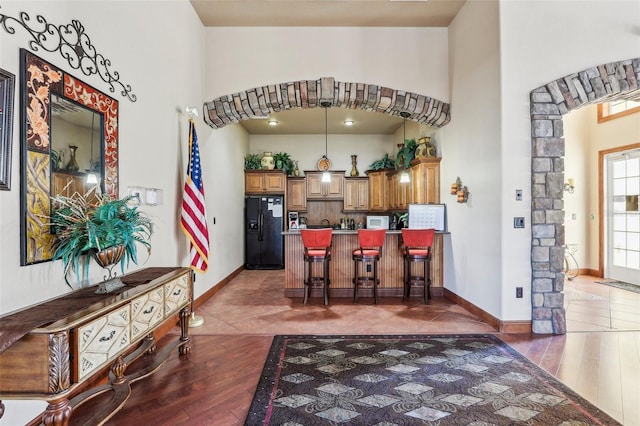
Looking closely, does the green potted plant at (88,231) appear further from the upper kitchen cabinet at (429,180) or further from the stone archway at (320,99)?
the upper kitchen cabinet at (429,180)

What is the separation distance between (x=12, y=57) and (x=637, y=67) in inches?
213

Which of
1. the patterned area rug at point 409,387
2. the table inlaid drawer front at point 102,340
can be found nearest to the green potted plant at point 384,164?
the patterned area rug at point 409,387

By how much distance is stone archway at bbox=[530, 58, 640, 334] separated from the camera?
352cm

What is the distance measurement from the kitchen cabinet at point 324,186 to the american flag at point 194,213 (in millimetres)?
4415

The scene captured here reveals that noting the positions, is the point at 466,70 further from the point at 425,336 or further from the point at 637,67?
the point at 425,336

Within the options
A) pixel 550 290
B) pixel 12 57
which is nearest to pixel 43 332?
pixel 12 57

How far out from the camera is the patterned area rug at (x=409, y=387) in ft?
6.97

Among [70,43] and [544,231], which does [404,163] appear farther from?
[70,43]

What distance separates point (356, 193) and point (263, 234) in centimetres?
249

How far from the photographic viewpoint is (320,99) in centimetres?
486

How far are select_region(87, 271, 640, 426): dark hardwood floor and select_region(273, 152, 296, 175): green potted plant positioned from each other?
3.57 meters

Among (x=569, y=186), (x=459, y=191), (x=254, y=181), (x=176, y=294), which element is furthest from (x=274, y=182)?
(x=569, y=186)

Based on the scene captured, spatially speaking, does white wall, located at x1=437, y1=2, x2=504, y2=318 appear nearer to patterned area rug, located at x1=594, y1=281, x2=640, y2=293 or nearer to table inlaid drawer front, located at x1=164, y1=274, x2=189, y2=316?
patterned area rug, located at x1=594, y1=281, x2=640, y2=293

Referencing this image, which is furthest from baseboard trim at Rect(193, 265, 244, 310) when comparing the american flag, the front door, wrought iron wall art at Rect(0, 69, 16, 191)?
the front door
